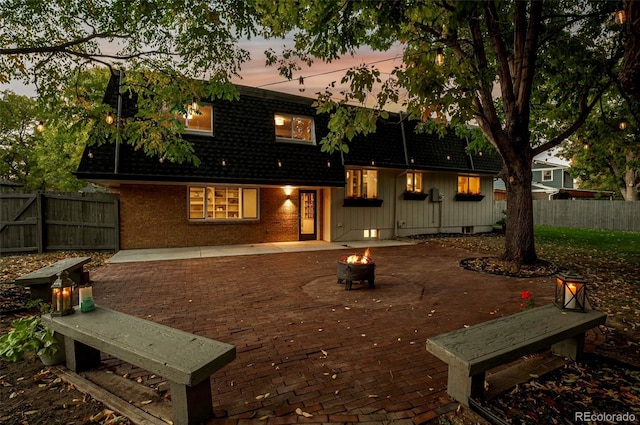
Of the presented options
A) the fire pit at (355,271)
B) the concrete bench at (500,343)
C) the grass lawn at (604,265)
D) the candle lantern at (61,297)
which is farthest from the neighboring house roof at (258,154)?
the concrete bench at (500,343)

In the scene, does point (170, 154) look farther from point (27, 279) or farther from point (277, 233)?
point (277, 233)

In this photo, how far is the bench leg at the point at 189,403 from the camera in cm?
237

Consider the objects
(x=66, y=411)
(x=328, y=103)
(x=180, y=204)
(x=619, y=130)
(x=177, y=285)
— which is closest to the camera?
(x=66, y=411)

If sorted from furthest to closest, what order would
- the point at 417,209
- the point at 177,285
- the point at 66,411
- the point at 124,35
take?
the point at 417,209 → the point at 177,285 → the point at 124,35 → the point at 66,411

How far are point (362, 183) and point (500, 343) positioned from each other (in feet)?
39.6

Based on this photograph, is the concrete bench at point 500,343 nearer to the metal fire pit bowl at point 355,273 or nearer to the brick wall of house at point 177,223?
the metal fire pit bowl at point 355,273

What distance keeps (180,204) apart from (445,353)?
1138cm

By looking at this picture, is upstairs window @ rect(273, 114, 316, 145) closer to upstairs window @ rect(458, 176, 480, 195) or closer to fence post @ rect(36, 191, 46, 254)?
fence post @ rect(36, 191, 46, 254)

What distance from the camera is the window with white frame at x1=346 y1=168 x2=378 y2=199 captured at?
14.4m

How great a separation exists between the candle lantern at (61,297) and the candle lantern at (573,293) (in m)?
5.47

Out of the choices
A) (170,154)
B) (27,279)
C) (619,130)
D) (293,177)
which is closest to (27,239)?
(27,279)

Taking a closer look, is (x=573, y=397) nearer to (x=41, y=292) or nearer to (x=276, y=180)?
(x=41, y=292)

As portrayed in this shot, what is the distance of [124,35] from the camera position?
6.23m

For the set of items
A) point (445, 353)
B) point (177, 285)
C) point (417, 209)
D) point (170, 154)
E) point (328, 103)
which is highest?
point (328, 103)
